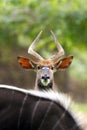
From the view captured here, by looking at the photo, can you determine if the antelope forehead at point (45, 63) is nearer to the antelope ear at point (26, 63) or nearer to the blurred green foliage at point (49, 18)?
the antelope ear at point (26, 63)

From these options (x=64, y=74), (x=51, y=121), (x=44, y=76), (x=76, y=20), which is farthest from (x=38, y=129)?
(x=64, y=74)

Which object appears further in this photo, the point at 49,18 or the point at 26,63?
the point at 49,18

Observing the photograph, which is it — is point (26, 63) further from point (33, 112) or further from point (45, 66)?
point (33, 112)

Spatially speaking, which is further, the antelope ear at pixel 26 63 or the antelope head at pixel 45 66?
the antelope ear at pixel 26 63

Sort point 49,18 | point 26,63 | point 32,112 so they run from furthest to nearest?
point 49,18 < point 26,63 < point 32,112

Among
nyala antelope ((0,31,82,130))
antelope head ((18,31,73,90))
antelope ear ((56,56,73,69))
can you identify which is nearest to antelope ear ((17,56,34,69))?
antelope head ((18,31,73,90))

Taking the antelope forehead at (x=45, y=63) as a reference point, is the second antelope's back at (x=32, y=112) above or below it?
above

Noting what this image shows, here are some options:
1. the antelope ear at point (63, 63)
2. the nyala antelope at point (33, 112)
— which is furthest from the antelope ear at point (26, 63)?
the nyala antelope at point (33, 112)

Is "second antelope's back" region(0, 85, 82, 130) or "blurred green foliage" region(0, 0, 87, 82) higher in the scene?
"second antelope's back" region(0, 85, 82, 130)

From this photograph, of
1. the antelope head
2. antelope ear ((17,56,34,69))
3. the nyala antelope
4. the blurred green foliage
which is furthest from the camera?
the blurred green foliage

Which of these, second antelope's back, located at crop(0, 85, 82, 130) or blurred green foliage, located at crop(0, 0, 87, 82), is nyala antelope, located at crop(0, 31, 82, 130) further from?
blurred green foliage, located at crop(0, 0, 87, 82)

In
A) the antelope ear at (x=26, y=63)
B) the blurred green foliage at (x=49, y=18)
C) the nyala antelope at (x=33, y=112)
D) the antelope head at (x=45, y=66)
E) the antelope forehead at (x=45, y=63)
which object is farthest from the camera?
the blurred green foliage at (x=49, y=18)

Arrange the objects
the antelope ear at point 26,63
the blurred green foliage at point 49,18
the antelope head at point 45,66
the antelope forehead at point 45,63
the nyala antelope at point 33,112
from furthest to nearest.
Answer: the blurred green foliage at point 49,18 → the antelope ear at point 26,63 → the antelope forehead at point 45,63 → the antelope head at point 45,66 → the nyala antelope at point 33,112

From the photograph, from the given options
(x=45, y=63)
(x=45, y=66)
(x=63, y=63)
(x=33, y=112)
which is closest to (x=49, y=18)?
(x=63, y=63)
